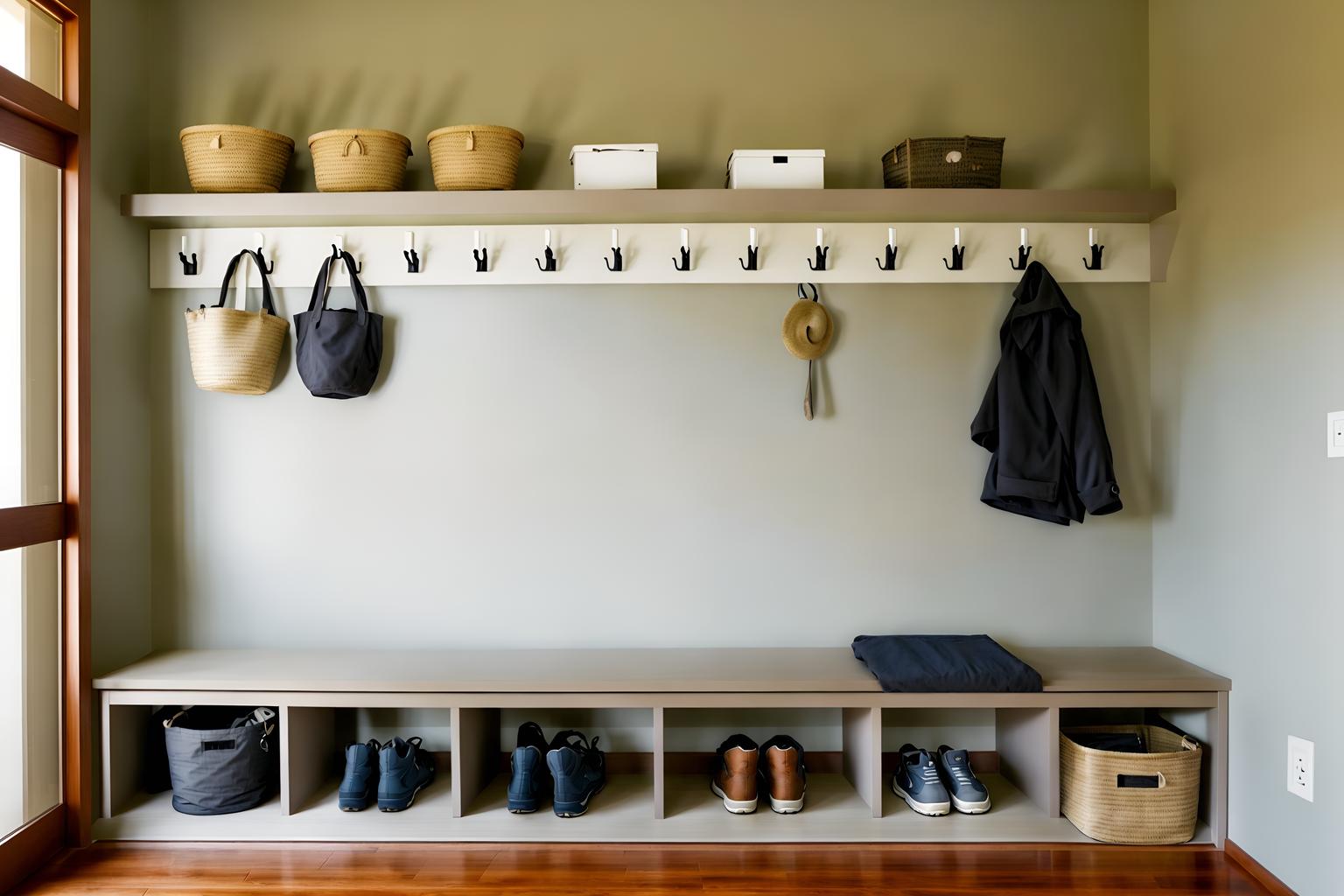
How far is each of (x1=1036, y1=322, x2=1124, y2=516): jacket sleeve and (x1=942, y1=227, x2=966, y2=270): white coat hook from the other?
1.19 ft

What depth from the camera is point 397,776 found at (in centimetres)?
259

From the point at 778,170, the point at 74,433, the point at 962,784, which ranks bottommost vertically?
the point at 962,784

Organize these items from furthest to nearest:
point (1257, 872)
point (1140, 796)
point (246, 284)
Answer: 1. point (246, 284)
2. point (1140, 796)
3. point (1257, 872)

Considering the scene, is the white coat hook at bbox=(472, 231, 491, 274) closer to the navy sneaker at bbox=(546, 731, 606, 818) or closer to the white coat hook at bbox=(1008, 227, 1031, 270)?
the navy sneaker at bbox=(546, 731, 606, 818)

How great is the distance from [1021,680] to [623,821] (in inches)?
47.4

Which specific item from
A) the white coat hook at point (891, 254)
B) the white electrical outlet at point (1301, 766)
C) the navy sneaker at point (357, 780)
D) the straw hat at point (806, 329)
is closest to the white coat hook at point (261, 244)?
the navy sneaker at point (357, 780)

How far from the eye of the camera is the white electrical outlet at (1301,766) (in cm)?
212

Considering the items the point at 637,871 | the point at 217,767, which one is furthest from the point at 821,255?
the point at 217,767

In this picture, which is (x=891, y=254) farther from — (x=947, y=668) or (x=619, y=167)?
(x=947, y=668)

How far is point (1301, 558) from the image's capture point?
2148 mm

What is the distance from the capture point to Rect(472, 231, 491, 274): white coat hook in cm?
283

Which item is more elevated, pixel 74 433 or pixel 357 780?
pixel 74 433

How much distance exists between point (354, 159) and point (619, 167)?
801mm

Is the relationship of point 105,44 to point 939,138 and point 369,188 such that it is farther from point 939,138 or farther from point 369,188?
point 939,138
